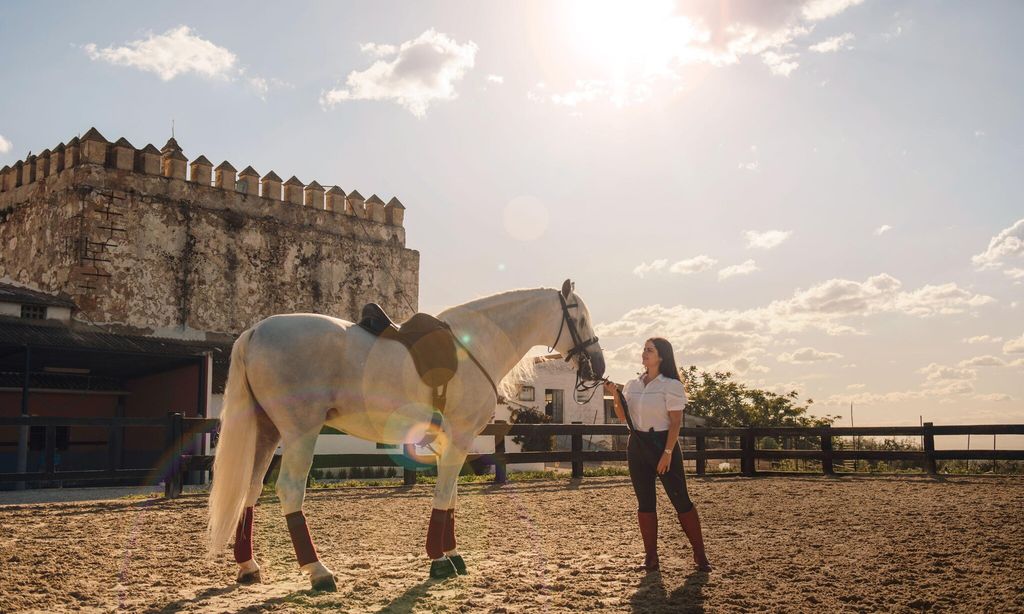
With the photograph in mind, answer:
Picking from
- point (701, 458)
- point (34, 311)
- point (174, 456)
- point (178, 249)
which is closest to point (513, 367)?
point (174, 456)

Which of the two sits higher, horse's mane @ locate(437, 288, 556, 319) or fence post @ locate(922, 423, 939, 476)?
horse's mane @ locate(437, 288, 556, 319)

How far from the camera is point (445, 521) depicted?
5.25 metres

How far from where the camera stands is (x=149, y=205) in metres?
21.4

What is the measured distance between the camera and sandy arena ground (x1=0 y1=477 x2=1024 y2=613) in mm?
4469

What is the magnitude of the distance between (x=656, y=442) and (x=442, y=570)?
1.73 meters

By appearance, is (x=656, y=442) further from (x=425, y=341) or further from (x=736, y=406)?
(x=736, y=406)

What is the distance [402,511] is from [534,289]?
4613mm

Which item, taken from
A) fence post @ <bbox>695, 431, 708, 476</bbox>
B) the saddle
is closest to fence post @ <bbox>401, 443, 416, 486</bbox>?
fence post @ <bbox>695, 431, 708, 476</bbox>

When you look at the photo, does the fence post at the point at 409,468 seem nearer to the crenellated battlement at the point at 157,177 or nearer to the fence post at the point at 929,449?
the fence post at the point at 929,449

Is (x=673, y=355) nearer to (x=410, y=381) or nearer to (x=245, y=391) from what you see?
(x=410, y=381)

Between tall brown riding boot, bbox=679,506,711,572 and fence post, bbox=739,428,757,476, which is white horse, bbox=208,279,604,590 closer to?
tall brown riding boot, bbox=679,506,711,572

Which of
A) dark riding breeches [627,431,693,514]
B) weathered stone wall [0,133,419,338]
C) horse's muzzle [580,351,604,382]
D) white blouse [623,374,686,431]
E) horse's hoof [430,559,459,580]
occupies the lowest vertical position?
horse's hoof [430,559,459,580]

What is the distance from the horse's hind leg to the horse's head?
2.25 m

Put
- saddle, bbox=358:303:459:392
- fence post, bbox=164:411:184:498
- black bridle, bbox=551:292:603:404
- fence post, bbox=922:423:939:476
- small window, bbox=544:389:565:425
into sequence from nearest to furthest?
saddle, bbox=358:303:459:392 < black bridle, bbox=551:292:603:404 < fence post, bbox=164:411:184:498 < fence post, bbox=922:423:939:476 < small window, bbox=544:389:565:425
